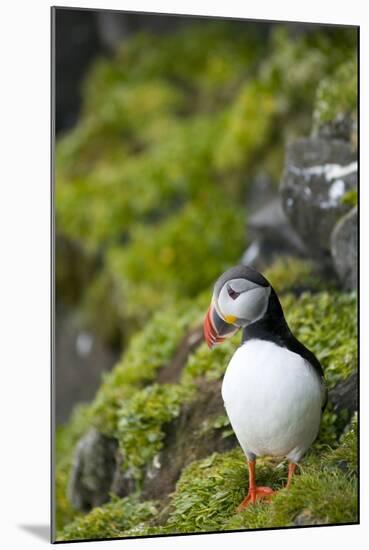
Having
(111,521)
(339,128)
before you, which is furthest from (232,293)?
(339,128)

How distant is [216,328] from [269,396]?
0.28 meters

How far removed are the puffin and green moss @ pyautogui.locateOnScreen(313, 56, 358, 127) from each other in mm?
1317

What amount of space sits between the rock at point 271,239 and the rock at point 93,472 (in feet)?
3.79

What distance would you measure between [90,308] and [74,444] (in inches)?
71.7

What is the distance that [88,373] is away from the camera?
654 centimetres

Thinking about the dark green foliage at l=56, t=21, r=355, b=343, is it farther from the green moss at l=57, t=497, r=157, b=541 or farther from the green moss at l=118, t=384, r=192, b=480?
the green moss at l=57, t=497, r=157, b=541

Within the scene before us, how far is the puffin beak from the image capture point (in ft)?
9.84

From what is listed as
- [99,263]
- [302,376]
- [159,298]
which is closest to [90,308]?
[99,263]

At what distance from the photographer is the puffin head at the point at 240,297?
9.67ft

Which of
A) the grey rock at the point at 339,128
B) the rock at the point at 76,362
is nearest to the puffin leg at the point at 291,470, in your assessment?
the grey rock at the point at 339,128

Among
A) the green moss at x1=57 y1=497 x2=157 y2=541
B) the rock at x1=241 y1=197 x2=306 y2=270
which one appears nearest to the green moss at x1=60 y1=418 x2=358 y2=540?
the green moss at x1=57 y1=497 x2=157 y2=541

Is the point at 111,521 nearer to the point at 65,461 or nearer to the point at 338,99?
Result: the point at 65,461

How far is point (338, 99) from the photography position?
4039 millimetres

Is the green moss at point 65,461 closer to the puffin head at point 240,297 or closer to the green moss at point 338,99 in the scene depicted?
the puffin head at point 240,297
